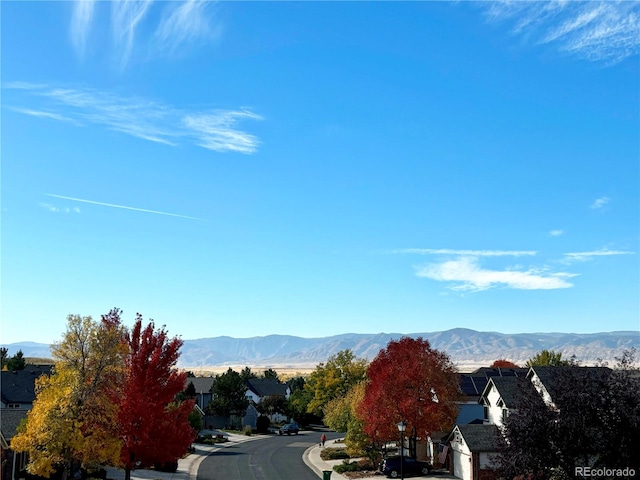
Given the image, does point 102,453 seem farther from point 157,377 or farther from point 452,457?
point 452,457

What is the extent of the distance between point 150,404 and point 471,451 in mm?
26038

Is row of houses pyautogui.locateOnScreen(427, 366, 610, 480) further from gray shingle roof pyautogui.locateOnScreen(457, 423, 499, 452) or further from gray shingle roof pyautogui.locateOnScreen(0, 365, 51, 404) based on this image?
gray shingle roof pyautogui.locateOnScreen(0, 365, 51, 404)

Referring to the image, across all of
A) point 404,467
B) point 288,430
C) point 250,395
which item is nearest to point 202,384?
point 250,395

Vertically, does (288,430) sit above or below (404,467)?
below

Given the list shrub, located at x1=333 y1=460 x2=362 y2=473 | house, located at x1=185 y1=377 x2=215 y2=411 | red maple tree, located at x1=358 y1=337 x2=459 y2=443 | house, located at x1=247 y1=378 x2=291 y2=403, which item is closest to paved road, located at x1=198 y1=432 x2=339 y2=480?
shrub, located at x1=333 y1=460 x2=362 y2=473

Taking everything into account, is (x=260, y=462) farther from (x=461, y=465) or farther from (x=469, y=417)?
(x=469, y=417)

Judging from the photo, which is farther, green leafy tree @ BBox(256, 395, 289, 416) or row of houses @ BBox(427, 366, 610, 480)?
green leafy tree @ BBox(256, 395, 289, 416)

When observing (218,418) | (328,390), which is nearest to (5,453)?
(328,390)

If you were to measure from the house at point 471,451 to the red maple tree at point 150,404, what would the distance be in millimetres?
23436

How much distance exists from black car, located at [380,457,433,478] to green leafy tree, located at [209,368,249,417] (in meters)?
51.1

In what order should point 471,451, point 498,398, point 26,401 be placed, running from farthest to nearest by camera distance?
point 26,401 < point 498,398 < point 471,451

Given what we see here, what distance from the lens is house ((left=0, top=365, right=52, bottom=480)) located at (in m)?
37.8

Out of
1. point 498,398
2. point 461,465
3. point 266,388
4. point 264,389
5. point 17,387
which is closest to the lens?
point 461,465

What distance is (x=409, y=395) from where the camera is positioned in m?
50.0
